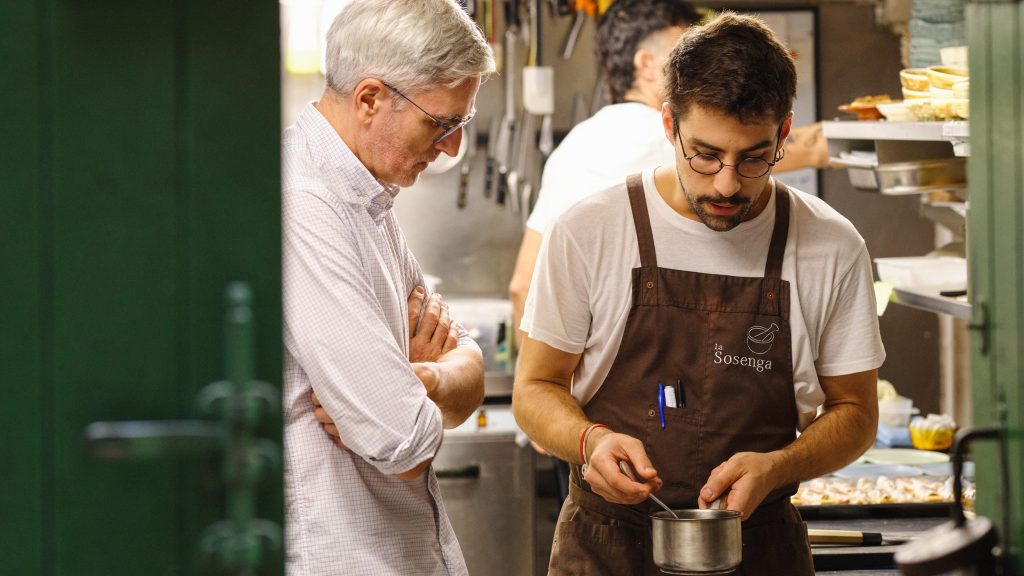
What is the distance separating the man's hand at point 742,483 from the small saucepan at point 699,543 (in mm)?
53

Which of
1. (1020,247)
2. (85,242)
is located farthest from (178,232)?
(1020,247)

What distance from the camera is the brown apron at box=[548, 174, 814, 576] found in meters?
2.19

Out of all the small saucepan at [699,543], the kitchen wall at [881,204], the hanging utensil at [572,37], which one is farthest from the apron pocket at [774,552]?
the hanging utensil at [572,37]

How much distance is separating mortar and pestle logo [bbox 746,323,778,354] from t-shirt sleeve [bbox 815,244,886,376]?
0.35ft

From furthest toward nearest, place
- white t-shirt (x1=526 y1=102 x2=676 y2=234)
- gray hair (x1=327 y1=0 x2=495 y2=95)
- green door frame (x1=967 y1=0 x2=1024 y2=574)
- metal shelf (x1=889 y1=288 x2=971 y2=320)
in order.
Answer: white t-shirt (x1=526 y1=102 x2=676 y2=234) < metal shelf (x1=889 y1=288 x2=971 y2=320) < gray hair (x1=327 y1=0 x2=495 y2=95) < green door frame (x1=967 y1=0 x2=1024 y2=574)

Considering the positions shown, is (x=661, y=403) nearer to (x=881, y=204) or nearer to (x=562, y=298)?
(x=562, y=298)

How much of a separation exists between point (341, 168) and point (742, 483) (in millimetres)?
872

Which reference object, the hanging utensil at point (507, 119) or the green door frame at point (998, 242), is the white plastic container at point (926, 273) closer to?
the hanging utensil at point (507, 119)

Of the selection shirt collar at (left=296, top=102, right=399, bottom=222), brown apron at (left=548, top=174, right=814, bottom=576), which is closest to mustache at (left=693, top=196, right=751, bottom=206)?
brown apron at (left=548, top=174, right=814, bottom=576)

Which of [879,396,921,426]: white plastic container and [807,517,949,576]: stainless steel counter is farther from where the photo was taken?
[879,396,921,426]: white plastic container

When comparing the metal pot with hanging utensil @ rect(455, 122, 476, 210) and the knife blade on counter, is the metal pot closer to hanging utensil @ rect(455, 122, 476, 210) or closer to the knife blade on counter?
the knife blade on counter

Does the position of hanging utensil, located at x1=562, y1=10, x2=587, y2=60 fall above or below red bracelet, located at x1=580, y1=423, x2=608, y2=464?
above

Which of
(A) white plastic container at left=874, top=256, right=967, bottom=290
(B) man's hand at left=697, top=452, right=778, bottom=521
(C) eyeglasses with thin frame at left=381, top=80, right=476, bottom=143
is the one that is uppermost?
(C) eyeglasses with thin frame at left=381, top=80, right=476, bottom=143

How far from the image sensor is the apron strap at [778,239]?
2193mm
